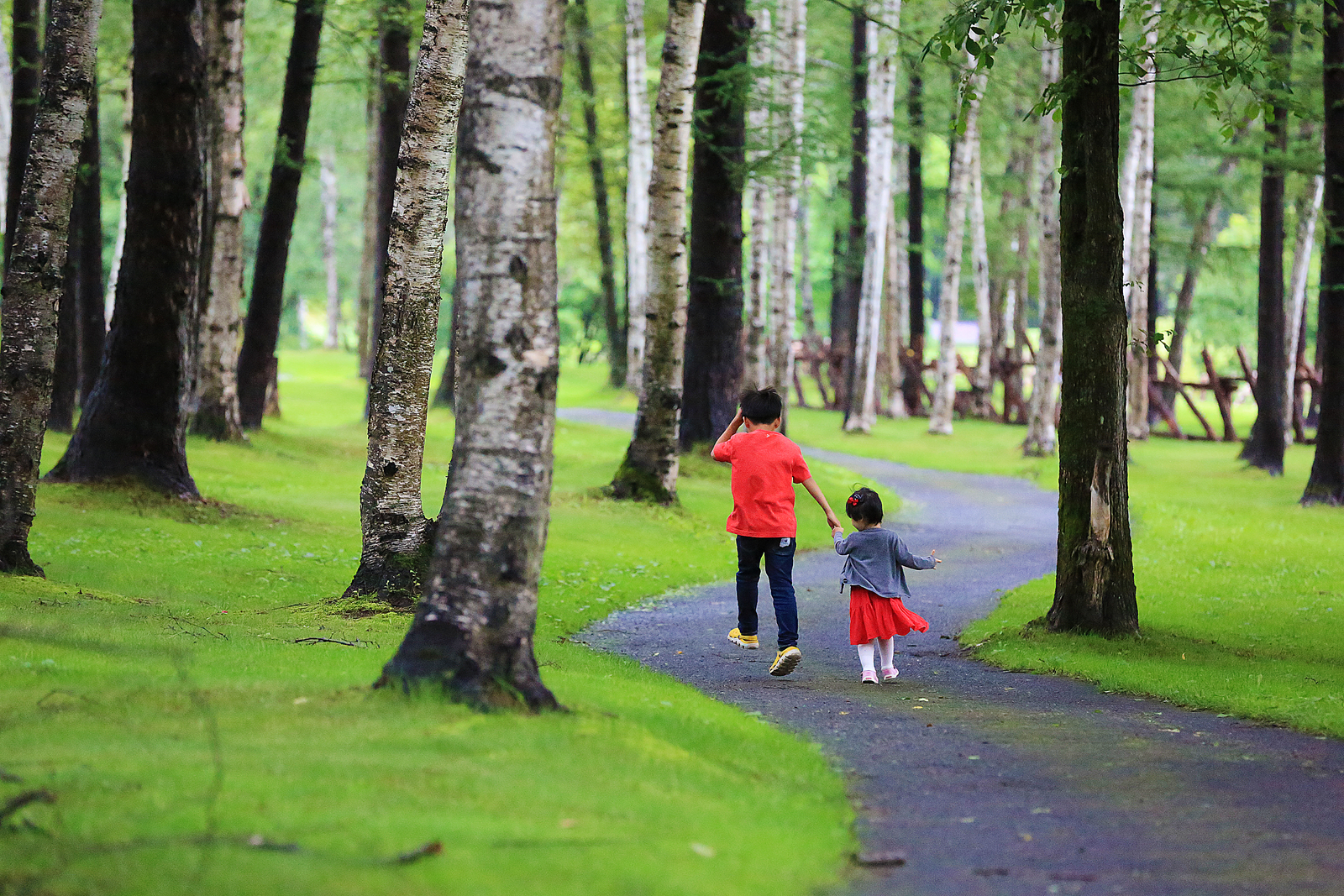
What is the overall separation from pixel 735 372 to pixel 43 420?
1412cm

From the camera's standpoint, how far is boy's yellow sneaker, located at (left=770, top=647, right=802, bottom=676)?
9.13 meters

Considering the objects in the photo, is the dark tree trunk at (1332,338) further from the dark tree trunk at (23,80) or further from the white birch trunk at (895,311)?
the dark tree trunk at (23,80)

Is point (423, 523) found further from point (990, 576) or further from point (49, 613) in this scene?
point (990, 576)

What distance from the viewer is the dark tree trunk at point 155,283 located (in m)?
15.5

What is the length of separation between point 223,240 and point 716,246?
324 inches

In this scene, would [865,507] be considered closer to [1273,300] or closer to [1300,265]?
[1273,300]

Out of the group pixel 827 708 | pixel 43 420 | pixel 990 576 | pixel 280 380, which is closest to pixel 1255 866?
pixel 827 708

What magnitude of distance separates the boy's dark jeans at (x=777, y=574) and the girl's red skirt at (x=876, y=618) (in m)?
0.43

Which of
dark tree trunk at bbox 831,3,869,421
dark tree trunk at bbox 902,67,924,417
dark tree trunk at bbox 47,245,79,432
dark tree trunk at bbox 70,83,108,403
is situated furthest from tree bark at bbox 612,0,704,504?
dark tree trunk at bbox 902,67,924,417

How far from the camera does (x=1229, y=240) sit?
245 ft

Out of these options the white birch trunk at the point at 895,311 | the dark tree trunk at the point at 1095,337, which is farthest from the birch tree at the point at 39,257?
the white birch trunk at the point at 895,311

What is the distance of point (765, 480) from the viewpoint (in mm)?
9398

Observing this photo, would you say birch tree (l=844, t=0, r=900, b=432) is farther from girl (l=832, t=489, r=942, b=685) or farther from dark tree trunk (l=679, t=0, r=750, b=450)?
girl (l=832, t=489, r=942, b=685)

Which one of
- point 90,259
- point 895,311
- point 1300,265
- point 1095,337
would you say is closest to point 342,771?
point 1095,337
